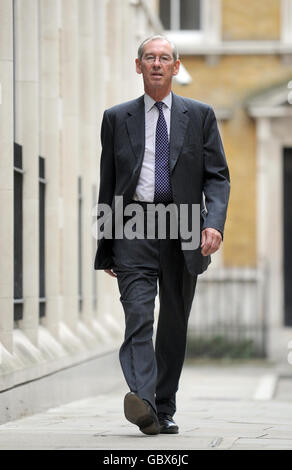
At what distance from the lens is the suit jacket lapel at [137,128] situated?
705cm

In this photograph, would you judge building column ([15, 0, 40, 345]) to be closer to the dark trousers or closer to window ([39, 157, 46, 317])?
window ([39, 157, 46, 317])

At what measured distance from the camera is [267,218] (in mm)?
24125

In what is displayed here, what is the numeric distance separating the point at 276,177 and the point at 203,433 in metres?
17.2

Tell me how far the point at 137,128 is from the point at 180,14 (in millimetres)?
17932

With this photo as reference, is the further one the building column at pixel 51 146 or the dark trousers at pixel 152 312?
the building column at pixel 51 146

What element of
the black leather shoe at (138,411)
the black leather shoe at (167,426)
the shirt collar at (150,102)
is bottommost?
the black leather shoe at (167,426)

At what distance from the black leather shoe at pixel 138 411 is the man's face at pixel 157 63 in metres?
1.63

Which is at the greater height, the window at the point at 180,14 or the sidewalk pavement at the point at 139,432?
the window at the point at 180,14

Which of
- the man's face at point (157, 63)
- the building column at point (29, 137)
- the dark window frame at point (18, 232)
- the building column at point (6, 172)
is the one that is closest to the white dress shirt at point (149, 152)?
the man's face at point (157, 63)

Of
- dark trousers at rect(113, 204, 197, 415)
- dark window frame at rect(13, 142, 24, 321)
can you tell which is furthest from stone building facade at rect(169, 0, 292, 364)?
dark trousers at rect(113, 204, 197, 415)

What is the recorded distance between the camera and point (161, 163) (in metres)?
7.07

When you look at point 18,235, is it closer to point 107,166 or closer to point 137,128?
point 107,166

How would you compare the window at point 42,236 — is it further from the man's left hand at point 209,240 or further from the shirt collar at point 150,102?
the man's left hand at point 209,240
